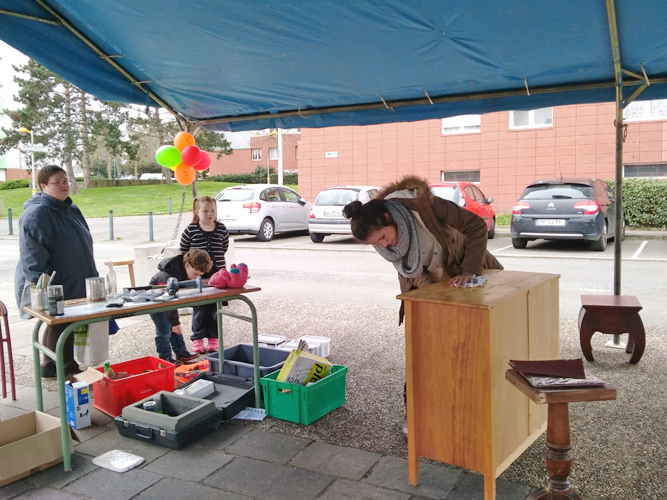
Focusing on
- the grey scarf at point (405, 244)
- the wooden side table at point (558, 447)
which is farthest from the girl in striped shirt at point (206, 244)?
the wooden side table at point (558, 447)

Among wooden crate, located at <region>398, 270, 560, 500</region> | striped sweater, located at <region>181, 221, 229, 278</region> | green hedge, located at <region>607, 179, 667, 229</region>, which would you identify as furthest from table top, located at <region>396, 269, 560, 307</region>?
green hedge, located at <region>607, 179, 667, 229</region>

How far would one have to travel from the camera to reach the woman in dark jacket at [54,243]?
433cm

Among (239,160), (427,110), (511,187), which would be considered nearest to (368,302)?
(427,110)

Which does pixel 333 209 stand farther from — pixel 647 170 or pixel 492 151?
pixel 647 170

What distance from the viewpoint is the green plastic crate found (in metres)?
3.79

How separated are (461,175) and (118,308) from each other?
18937mm

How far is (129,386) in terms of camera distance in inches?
158

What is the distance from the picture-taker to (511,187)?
2027 centimetres

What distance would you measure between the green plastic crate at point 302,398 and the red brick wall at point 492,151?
1494 cm

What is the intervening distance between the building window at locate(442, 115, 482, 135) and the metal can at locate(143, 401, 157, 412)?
18.4 m

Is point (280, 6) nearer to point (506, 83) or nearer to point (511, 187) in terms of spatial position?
point (506, 83)

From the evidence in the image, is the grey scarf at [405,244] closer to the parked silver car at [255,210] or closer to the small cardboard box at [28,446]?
the small cardboard box at [28,446]

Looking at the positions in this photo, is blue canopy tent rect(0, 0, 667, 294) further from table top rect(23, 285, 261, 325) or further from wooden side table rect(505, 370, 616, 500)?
wooden side table rect(505, 370, 616, 500)

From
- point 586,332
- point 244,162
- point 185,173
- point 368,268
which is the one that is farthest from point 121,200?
point 586,332
